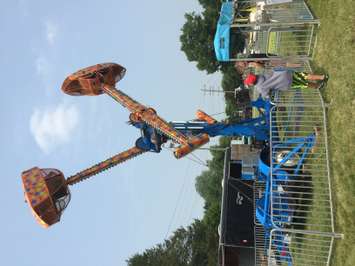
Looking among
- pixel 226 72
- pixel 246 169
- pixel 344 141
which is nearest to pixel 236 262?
pixel 246 169

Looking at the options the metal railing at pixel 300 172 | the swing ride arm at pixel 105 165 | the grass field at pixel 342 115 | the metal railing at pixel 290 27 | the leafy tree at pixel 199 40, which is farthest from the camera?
the leafy tree at pixel 199 40

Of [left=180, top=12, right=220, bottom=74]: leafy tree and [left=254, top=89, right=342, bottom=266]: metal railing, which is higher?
[left=180, top=12, right=220, bottom=74]: leafy tree

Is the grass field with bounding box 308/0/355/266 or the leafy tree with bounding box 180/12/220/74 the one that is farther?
the leafy tree with bounding box 180/12/220/74

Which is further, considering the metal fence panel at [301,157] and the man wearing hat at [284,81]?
the man wearing hat at [284,81]

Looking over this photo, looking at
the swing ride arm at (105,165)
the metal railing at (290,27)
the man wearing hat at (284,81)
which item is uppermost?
the metal railing at (290,27)

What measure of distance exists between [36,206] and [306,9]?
10.8m

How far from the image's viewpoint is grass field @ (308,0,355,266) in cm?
891

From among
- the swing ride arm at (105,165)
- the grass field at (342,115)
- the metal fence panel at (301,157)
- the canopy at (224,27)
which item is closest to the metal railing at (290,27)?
the canopy at (224,27)

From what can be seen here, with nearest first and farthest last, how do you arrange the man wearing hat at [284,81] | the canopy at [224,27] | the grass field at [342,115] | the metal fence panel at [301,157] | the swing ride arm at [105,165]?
the grass field at [342,115], the metal fence panel at [301,157], the man wearing hat at [284,81], the swing ride arm at [105,165], the canopy at [224,27]

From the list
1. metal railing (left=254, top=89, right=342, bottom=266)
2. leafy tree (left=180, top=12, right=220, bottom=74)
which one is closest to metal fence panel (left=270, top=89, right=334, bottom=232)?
metal railing (left=254, top=89, right=342, bottom=266)

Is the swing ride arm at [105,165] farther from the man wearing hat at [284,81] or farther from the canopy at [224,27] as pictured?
the canopy at [224,27]

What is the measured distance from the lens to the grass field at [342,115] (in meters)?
8.91

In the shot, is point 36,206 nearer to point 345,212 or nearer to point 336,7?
point 345,212

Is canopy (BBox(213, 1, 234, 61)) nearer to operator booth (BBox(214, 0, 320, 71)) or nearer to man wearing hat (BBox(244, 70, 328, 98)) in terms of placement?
operator booth (BBox(214, 0, 320, 71))
